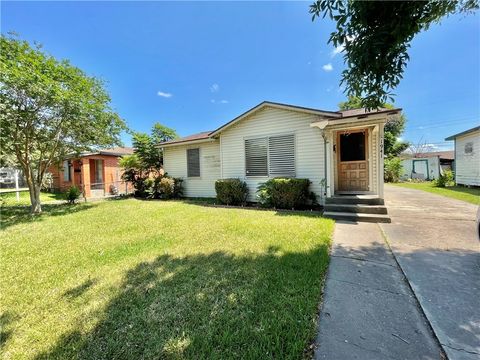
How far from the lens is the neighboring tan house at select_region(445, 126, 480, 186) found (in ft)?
42.2

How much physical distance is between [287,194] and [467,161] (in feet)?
48.2

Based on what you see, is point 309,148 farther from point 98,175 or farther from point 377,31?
point 98,175

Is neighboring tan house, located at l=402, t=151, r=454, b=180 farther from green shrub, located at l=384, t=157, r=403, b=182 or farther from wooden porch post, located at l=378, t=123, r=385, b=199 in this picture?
wooden porch post, located at l=378, t=123, r=385, b=199

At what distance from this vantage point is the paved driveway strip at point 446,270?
1884 mm

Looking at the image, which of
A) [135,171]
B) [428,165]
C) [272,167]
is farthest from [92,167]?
[428,165]

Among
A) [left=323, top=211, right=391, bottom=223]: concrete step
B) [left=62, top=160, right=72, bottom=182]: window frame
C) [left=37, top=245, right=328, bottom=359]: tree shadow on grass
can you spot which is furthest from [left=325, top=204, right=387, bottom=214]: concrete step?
[left=62, top=160, right=72, bottom=182]: window frame

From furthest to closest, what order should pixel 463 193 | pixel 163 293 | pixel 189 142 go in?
pixel 189 142, pixel 463 193, pixel 163 293

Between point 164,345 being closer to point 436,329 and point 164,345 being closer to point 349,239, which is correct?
point 436,329

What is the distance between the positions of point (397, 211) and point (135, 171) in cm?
1385

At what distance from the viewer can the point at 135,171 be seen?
538 inches

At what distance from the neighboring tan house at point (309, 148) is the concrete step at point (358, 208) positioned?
0.96ft

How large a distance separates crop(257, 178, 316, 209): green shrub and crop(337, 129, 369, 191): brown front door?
1.30 m

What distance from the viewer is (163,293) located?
262 cm

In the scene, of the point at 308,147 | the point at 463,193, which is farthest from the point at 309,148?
the point at 463,193
